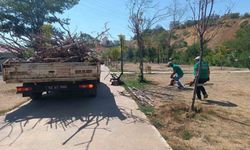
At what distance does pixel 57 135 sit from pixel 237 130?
12.8 ft

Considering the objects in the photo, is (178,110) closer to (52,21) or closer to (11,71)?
(11,71)

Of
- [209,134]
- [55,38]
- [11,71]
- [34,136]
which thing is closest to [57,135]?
[34,136]

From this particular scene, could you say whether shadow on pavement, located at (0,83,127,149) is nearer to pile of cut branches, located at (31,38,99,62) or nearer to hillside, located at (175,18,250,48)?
pile of cut branches, located at (31,38,99,62)

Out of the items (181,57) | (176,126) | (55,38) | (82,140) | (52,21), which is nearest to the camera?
(82,140)

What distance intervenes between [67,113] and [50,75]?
6.14 ft

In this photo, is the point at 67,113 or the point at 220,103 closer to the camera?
the point at 67,113

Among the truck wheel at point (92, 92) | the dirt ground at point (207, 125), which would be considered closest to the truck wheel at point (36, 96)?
the truck wheel at point (92, 92)

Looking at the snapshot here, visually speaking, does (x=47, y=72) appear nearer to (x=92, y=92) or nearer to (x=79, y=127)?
(x=92, y=92)

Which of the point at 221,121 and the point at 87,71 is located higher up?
the point at 87,71

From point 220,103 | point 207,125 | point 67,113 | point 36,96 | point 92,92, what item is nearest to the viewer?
point 207,125

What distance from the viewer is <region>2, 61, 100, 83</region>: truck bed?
1128 cm

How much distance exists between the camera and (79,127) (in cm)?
820

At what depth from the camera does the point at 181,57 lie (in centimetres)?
6094

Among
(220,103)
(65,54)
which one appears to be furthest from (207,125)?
(65,54)
